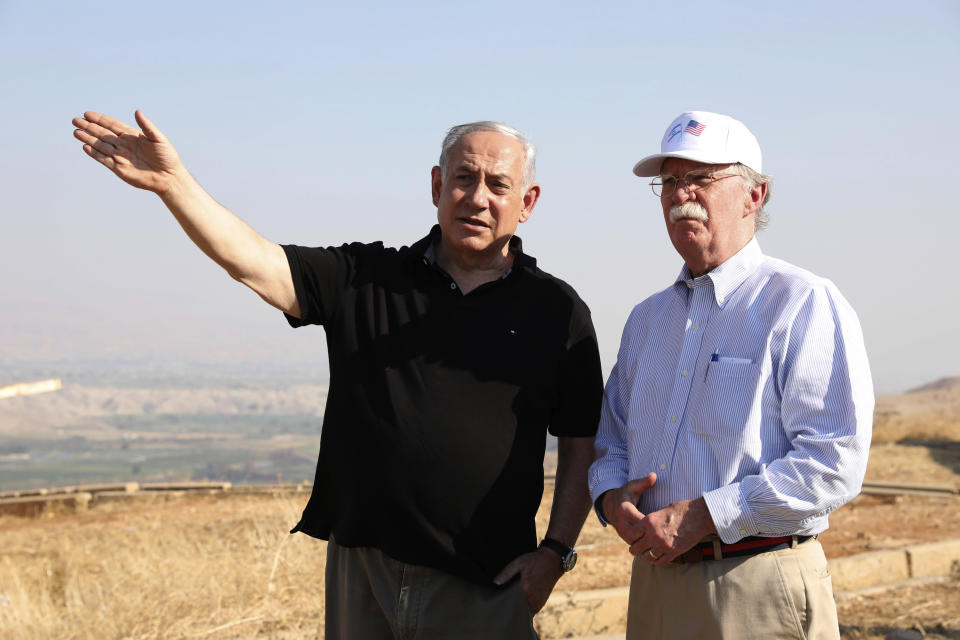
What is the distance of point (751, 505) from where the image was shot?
8.93 feet

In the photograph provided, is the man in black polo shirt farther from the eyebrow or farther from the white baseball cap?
the white baseball cap

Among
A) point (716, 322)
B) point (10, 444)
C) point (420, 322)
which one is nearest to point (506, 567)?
point (420, 322)

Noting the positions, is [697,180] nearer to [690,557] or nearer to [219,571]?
[690,557]

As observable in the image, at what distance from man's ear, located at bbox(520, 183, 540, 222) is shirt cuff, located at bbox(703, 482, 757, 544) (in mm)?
1313

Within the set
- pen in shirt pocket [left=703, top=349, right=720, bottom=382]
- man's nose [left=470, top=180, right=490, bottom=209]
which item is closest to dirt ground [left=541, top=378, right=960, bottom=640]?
pen in shirt pocket [left=703, top=349, right=720, bottom=382]

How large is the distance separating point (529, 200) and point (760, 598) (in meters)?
1.64

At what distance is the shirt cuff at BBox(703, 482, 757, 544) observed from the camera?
2742 mm

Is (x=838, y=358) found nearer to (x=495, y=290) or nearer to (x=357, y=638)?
(x=495, y=290)

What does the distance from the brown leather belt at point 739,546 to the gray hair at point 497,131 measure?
4.75 ft

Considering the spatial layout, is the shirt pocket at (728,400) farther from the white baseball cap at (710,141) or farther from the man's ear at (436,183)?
the man's ear at (436,183)

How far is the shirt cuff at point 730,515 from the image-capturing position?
274 centimetres

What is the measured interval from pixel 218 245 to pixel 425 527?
3.77 feet


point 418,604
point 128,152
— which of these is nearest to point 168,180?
point 128,152

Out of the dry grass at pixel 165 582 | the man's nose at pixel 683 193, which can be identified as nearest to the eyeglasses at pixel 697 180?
the man's nose at pixel 683 193
